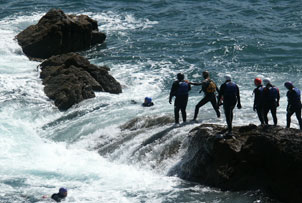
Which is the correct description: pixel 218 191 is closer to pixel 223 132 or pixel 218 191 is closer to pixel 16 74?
pixel 223 132

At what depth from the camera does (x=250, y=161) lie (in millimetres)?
13539

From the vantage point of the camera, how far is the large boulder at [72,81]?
71.8 feet

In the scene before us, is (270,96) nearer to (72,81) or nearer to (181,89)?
(181,89)

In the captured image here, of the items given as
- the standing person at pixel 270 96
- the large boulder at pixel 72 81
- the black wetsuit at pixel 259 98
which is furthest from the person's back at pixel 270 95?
the large boulder at pixel 72 81

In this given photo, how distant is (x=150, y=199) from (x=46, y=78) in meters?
11.8

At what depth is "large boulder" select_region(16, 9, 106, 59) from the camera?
1131 inches

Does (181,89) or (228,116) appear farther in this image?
(181,89)

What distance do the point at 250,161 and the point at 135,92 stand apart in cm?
1101

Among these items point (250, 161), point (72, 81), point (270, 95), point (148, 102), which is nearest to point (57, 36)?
point (72, 81)

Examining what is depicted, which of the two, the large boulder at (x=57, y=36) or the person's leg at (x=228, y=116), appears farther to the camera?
the large boulder at (x=57, y=36)

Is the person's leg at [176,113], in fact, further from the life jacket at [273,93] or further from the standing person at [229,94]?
the life jacket at [273,93]

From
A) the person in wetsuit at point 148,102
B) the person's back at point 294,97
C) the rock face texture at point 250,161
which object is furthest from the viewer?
the person in wetsuit at point 148,102

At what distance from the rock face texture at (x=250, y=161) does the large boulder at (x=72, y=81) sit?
A: 856cm

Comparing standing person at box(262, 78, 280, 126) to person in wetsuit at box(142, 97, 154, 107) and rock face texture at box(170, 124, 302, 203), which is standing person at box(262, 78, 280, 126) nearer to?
rock face texture at box(170, 124, 302, 203)
